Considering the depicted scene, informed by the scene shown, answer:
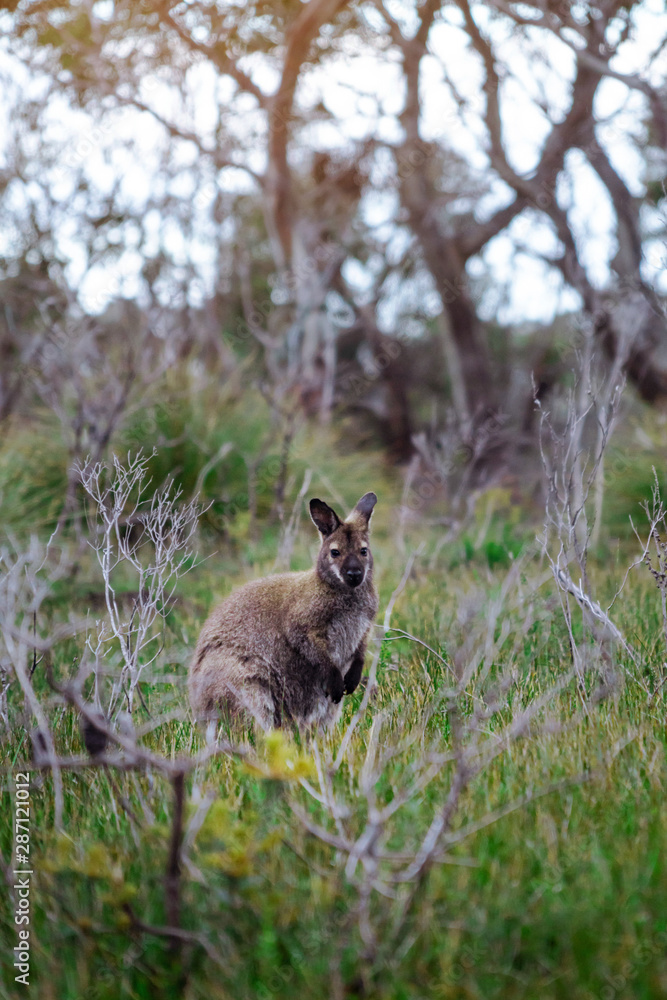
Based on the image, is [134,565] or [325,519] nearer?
[325,519]

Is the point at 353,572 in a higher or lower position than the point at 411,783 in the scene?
higher

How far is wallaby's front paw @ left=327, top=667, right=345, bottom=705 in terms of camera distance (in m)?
3.98

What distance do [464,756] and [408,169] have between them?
1043 cm

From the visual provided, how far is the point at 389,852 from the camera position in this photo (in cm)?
246

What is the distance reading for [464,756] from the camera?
2393 mm

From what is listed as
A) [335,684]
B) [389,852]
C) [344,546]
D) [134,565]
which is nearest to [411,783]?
[389,852]

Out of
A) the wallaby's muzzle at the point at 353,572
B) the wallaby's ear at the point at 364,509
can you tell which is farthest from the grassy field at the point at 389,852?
the wallaby's ear at the point at 364,509

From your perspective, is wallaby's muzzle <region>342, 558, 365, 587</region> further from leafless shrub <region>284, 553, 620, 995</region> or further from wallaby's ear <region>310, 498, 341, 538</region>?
leafless shrub <region>284, 553, 620, 995</region>

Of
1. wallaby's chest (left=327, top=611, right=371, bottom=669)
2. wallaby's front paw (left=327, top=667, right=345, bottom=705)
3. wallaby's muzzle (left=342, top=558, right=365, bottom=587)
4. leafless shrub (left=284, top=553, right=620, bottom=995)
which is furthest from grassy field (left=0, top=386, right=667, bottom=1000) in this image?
wallaby's muzzle (left=342, top=558, right=365, bottom=587)

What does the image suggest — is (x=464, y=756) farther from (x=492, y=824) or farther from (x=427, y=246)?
(x=427, y=246)

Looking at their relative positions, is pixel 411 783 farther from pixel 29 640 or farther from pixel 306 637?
pixel 29 640

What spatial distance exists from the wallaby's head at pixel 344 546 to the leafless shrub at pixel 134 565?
2.10ft

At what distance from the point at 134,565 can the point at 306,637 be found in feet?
6.97

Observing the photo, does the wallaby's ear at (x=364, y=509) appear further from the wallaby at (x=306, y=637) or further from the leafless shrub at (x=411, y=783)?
the leafless shrub at (x=411, y=783)
